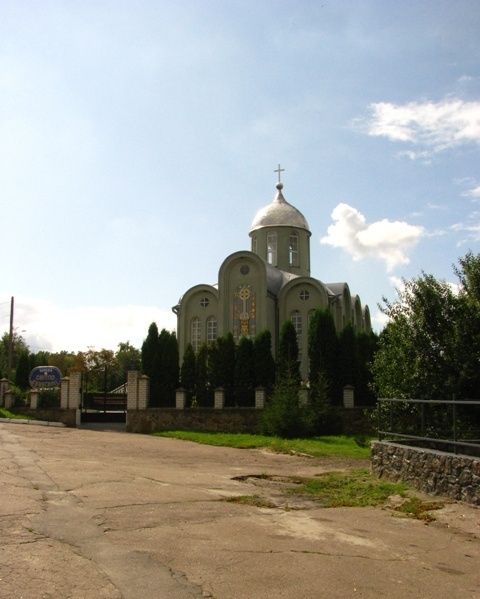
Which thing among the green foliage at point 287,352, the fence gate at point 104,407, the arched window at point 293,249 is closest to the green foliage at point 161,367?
the fence gate at point 104,407

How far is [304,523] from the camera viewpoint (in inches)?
314

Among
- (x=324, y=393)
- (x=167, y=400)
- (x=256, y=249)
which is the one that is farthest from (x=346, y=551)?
(x=256, y=249)

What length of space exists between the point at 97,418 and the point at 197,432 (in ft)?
23.6

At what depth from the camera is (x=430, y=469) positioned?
10328 mm

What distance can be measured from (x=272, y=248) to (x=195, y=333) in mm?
8641

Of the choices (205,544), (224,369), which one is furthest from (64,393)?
(205,544)

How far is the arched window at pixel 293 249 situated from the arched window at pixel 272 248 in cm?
94

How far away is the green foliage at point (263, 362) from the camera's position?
96.8 feet

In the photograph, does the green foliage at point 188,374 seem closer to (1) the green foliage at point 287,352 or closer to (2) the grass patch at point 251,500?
(1) the green foliage at point 287,352

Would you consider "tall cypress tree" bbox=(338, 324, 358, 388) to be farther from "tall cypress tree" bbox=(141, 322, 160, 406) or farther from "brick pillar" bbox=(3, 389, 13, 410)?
"brick pillar" bbox=(3, 389, 13, 410)

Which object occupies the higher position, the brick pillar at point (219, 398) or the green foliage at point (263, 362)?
the green foliage at point (263, 362)

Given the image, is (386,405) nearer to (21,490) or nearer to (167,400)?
(21,490)

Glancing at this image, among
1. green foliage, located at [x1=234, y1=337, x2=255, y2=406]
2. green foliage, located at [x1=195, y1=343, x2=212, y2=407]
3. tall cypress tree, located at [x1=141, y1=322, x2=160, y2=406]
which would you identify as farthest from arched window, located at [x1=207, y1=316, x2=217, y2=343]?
green foliage, located at [x1=234, y1=337, x2=255, y2=406]

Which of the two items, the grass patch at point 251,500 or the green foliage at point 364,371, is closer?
the grass patch at point 251,500
